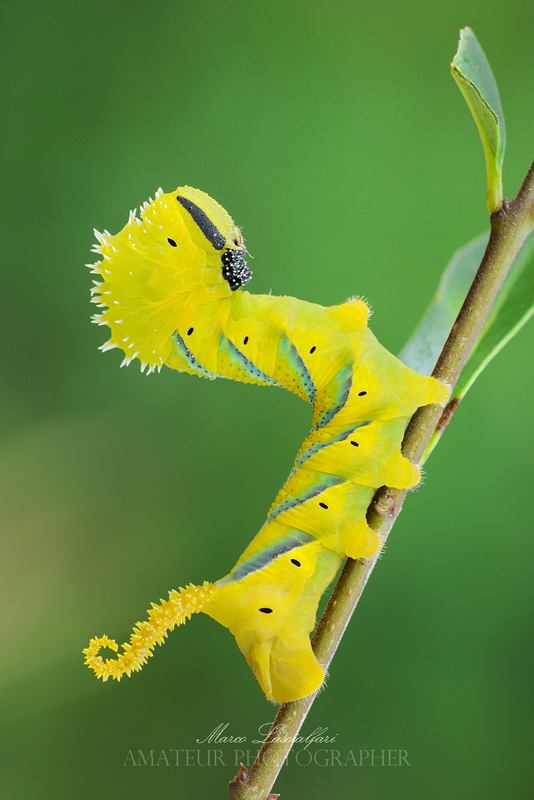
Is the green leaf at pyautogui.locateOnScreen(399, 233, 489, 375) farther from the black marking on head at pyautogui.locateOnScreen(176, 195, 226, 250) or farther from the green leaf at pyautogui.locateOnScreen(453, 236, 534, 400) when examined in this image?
the black marking on head at pyautogui.locateOnScreen(176, 195, 226, 250)

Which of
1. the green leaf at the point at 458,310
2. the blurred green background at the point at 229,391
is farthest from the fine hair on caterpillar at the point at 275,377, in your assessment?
the blurred green background at the point at 229,391

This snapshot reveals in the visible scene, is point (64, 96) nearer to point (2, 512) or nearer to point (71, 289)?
point (71, 289)

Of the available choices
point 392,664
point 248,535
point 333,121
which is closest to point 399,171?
point 333,121

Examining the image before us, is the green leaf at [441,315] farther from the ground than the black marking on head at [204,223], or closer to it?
farther from the ground

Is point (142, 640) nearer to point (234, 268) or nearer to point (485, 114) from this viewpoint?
point (234, 268)

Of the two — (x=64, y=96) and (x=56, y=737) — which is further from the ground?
(x=64, y=96)

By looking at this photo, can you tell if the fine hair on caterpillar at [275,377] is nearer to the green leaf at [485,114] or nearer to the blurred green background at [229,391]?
the green leaf at [485,114]

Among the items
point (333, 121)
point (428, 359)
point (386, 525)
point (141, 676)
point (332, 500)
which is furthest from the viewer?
point (333, 121)
